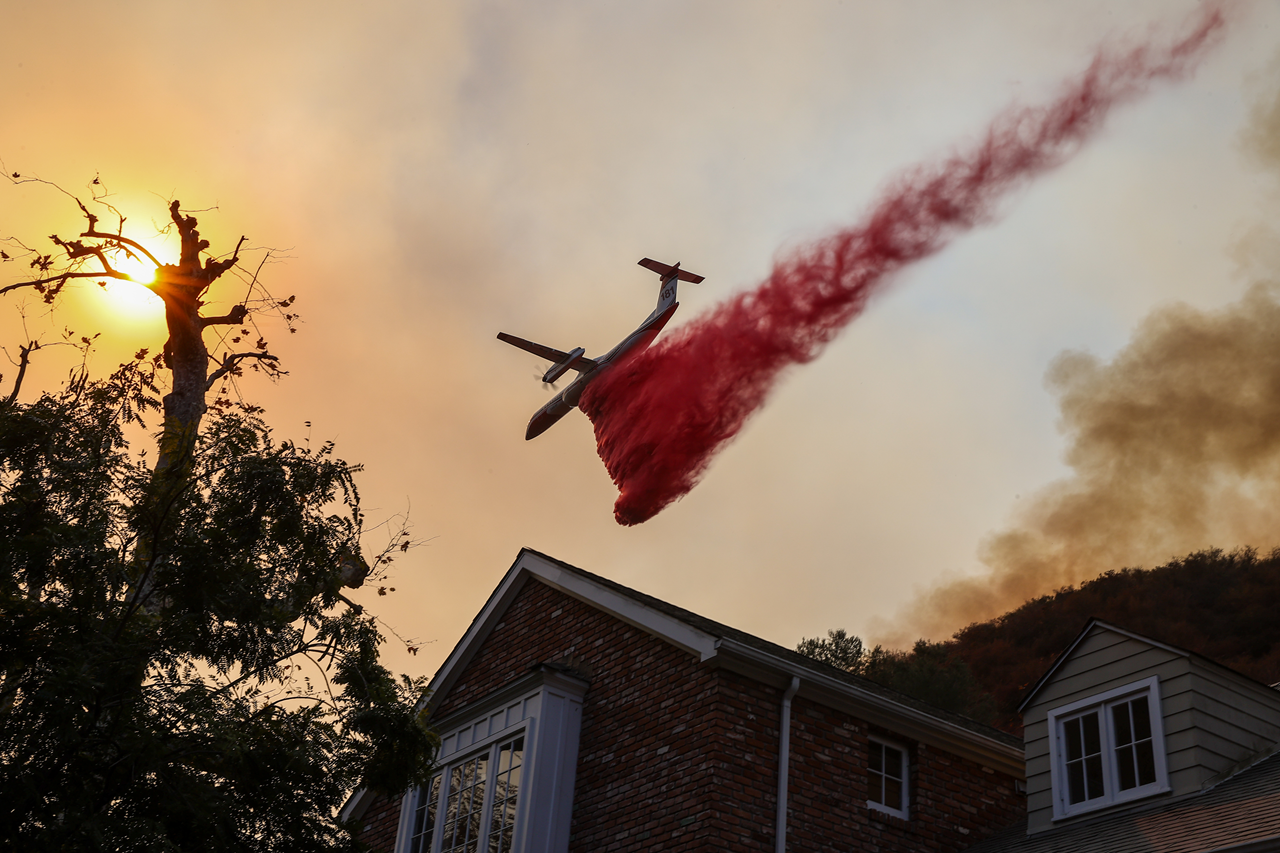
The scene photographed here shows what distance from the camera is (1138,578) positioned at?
61312 mm

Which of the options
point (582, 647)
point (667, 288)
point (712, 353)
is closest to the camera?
point (582, 647)

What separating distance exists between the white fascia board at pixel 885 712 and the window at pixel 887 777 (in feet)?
0.98

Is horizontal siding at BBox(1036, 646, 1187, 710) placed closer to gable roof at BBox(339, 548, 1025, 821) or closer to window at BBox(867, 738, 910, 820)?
gable roof at BBox(339, 548, 1025, 821)

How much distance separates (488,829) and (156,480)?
20.8ft

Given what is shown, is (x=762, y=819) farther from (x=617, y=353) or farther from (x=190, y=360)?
(x=617, y=353)

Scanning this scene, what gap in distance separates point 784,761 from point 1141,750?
405cm

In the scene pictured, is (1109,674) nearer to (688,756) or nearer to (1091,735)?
(1091,735)

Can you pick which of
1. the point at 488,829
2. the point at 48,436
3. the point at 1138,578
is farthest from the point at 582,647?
the point at 1138,578

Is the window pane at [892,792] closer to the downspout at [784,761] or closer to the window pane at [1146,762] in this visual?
the downspout at [784,761]

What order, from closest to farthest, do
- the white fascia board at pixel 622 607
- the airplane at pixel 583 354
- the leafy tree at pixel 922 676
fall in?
the white fascia board at pixel 622 607
the airplane at pixel 583 354
the leafy tree at pixel 922 676

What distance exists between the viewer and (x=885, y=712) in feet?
48.4

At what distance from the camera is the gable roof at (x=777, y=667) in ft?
45.3

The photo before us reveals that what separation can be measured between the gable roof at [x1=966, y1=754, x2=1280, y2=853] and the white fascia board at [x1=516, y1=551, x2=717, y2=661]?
4.47m

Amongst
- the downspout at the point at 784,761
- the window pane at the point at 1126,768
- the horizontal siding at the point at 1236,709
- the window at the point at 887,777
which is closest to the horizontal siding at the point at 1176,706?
the horizontal siding at the point at 1236,709
